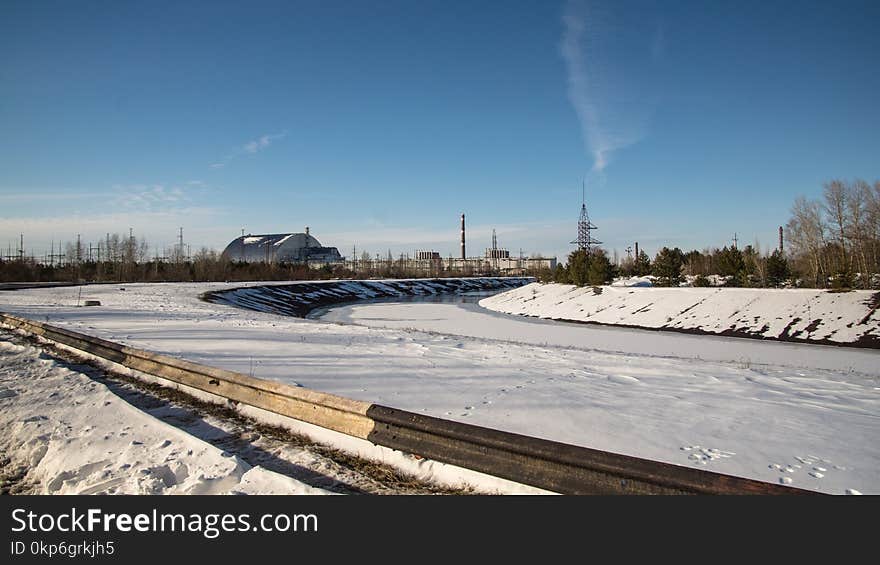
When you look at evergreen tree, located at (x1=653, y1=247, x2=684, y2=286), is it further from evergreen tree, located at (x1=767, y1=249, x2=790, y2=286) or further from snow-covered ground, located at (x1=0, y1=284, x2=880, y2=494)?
snow-covered ground, located at (x1=0, y1=284, x2=880, y2=494)

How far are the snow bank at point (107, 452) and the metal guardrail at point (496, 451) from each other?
92 centimetres

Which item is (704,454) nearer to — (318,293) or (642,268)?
(318,293)

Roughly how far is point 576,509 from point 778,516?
3.68 feet

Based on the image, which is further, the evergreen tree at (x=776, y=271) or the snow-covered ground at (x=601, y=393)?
the evergreen tree at (x=776, y=271)

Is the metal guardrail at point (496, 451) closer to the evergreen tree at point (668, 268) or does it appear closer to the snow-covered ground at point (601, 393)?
the snow-covered ground at point (601, 393)

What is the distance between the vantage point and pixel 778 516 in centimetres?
296

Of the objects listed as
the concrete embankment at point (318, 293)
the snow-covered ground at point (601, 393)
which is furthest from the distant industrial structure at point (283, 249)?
the snow-covered ground at point (601, 393)

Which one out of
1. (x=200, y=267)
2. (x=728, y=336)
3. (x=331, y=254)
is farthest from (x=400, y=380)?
(x=331, y=254)

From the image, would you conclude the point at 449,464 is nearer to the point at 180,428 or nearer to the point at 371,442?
the point at 371,442

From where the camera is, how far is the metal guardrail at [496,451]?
10.6 feet

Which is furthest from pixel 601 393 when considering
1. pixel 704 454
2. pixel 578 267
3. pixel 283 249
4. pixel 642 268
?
pixel 283 249

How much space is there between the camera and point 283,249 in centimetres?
10938

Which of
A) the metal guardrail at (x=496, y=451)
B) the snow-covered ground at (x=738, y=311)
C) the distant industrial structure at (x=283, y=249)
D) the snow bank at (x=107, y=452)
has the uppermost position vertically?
the distant industrial structure at (x=283, y=249)

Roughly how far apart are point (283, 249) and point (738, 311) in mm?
96469
